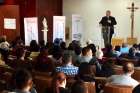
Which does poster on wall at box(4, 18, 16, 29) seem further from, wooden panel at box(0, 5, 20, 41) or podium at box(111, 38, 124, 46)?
podium at box(111, 38, 124, 46)

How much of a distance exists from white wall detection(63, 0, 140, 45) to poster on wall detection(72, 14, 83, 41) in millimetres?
311

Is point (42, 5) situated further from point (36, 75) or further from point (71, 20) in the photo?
point (36, 75)

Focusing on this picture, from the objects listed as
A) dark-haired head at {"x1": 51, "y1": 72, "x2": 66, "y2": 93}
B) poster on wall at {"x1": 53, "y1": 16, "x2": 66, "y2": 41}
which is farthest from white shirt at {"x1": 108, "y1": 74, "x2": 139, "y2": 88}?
poster on wall at {"x1": 53, "y1": 16, "x2": 66, "y2": 41}

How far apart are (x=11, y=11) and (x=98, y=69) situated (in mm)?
9003

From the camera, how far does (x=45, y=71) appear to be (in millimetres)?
6645

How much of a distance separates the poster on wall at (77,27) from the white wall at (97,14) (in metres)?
0.31

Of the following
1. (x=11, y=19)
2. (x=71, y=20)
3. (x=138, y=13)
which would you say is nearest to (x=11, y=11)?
(x=11, y=19)

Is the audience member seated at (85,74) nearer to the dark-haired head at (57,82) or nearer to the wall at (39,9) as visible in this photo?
the dark-haired head at (57,82)

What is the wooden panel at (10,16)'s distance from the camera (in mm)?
14672

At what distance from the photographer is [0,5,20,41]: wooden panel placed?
578 inches

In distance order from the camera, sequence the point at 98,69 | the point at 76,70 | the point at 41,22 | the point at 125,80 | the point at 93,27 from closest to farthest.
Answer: the point at 125,80
the point at 76,70
the point at 98,69
the point at 41,22
the point at 93,27

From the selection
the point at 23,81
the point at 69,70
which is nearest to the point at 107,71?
the point at 69,70

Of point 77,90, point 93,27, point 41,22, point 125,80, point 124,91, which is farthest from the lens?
point 93,27

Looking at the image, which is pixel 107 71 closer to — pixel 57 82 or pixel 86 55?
pixel 86 55
